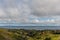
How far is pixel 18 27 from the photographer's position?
21.1 ft

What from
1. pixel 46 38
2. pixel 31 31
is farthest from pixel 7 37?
pixel 46 38

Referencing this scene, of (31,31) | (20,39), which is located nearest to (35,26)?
(31,31)

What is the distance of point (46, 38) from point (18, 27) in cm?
94

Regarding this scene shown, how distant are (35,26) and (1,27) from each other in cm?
108

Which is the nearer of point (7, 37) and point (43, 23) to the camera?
point (7, 37)

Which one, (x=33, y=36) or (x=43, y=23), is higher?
(x=43, y=23)

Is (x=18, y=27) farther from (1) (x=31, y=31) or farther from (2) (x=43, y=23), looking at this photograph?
(2) (x=43, y=23)

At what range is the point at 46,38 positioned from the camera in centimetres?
629

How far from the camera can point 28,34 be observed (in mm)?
6320

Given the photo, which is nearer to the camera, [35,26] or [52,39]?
[52,39]

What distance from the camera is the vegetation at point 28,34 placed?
617cm

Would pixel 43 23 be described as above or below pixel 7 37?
above

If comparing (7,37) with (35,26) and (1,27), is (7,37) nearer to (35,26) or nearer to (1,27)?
(1,27)

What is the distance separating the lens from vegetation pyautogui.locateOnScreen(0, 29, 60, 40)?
6.17 meters
